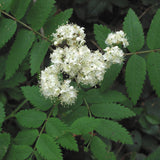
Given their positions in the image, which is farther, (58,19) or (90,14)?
(90,14)

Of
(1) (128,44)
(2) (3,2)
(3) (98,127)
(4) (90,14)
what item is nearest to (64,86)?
(3) (98,127)

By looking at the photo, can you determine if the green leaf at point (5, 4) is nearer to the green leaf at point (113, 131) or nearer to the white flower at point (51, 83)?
the white flower at point (51, 83)

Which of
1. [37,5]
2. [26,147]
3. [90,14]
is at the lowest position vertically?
[26,147]

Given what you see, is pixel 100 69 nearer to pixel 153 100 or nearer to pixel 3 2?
pixel 3 2

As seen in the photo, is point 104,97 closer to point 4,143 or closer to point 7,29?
point 4,143

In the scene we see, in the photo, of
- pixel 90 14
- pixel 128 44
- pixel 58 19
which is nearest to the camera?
pixel 128 44

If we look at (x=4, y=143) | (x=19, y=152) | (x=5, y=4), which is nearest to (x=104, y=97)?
(x=19, y=152)
